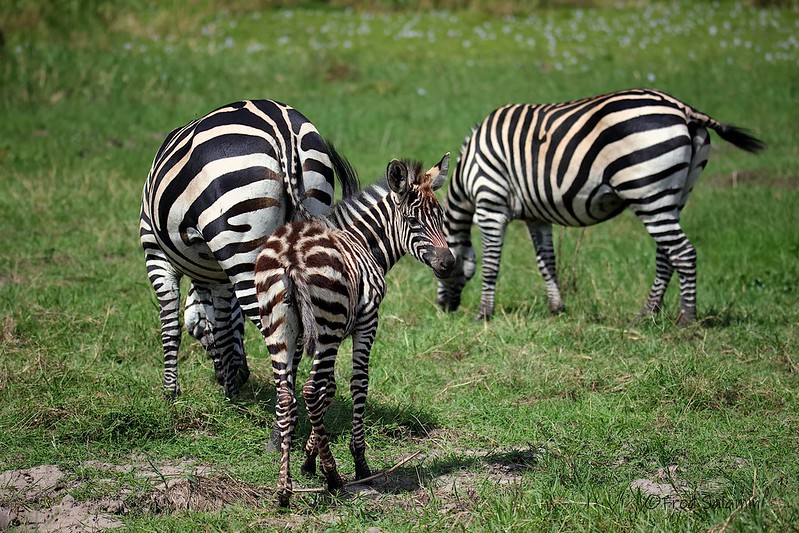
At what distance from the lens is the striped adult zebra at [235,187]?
17.9 feet

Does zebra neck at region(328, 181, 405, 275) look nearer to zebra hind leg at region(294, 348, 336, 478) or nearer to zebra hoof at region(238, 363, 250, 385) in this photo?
zebra hind leg at region(294, 348, 336, 478)

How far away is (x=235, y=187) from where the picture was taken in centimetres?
546

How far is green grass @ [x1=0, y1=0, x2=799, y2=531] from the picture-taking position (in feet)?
16.9

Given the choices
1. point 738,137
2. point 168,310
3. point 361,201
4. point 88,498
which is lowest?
point 88,498

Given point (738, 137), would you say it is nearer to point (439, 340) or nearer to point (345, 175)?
point (439, 340)

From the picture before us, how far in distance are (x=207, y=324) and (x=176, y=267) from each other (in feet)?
2.09

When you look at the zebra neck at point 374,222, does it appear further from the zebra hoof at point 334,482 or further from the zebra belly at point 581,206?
the zebra belly at point 581,206

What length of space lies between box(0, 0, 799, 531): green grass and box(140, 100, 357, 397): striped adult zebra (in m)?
1.10

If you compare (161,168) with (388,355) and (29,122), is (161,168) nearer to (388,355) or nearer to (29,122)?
(388,355)

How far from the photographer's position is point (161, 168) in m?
5.95

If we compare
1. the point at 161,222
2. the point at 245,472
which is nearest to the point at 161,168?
the point at 161,222

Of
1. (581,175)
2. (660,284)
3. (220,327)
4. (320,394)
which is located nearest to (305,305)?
(320,394)

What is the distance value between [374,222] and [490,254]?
3.40 metres

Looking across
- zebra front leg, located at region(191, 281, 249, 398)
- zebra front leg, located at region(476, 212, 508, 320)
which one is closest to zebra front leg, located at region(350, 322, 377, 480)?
zebra front leg, located at region(191, 281, 249, 398)
